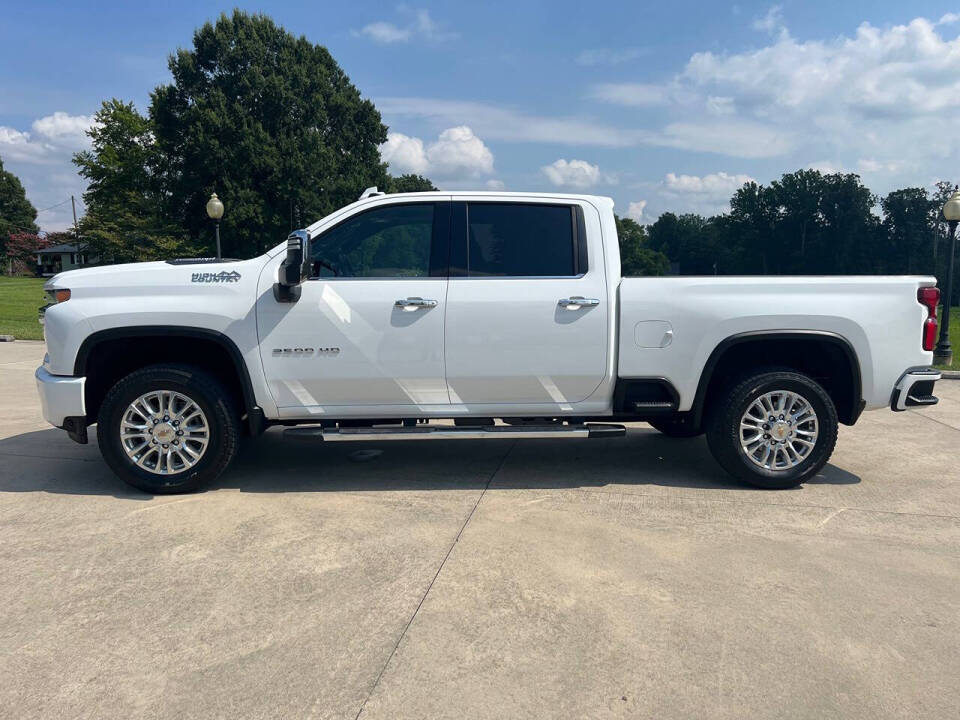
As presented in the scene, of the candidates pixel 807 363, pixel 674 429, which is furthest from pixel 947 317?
pixel 807 363

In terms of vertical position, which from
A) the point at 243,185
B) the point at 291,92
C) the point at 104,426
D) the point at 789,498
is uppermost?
the point at 291,92

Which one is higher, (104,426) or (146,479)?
(104,426)

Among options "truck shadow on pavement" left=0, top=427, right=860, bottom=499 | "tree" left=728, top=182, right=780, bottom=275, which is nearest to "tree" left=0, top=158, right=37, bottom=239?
"tree" left=728, top=182, right=780, bottom=275

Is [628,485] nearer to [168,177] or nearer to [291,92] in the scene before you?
A: [291,92]

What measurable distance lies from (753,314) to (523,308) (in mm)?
1561

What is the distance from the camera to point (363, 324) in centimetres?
471

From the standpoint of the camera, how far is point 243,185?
35.2 metres

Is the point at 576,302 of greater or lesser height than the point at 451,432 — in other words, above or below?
above

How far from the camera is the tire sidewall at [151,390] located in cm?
469

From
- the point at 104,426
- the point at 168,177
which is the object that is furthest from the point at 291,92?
the point at 104,426

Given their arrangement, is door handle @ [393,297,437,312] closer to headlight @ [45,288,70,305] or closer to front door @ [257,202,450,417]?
front door @ [257,202,450,417]

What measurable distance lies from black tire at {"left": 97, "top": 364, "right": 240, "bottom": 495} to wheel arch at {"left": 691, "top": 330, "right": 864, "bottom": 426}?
3.20m

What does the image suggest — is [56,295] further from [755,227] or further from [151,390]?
[755,227]

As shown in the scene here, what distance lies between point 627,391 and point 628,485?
2.31 feet
